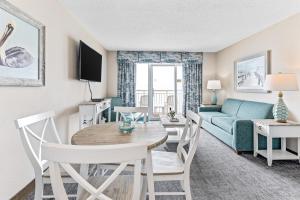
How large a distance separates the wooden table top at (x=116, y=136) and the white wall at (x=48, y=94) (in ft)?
2.30

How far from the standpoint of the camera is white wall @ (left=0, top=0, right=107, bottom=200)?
2.10m

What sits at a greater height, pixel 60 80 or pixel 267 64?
pixel 267 64

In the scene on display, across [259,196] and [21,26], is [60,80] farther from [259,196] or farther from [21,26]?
[259,196]

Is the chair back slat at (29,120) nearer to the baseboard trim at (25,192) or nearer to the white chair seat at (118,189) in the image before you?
the white chair seat at (118,189)

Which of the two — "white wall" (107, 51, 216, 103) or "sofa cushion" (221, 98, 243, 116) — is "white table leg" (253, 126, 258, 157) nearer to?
"sofa cushion" (221, 98, 243, 116)

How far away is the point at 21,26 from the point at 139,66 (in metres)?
5.22

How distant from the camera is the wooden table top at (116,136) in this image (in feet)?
5.72

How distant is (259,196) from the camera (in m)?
2.37

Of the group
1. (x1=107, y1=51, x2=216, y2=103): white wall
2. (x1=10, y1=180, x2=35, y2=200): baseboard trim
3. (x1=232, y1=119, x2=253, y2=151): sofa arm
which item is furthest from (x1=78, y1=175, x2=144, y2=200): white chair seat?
(x1=107, y1=51, x2=216, y2=103): white wall

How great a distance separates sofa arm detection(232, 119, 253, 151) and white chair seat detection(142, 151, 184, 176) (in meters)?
1.92

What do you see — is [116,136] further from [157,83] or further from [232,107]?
[157,83]

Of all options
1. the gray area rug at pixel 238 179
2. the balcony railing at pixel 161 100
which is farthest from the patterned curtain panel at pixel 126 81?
the gray area rug at pixel 238 179

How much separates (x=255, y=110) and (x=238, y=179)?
6.64 ft

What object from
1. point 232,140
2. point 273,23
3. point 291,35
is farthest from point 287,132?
point 273,23
